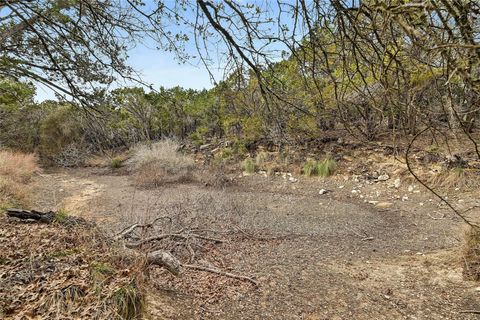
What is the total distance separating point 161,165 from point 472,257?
10.1m

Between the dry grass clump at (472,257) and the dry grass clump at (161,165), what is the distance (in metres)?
8.43

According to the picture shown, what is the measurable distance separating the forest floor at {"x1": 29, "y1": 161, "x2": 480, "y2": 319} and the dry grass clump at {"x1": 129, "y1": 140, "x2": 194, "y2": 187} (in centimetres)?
150

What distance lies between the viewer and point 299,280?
3879mm

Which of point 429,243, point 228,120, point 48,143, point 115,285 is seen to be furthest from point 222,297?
point 48,143

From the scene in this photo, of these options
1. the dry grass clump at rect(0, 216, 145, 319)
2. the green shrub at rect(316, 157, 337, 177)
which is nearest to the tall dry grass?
the dry grass clump at rect(0, 216, 145, 319)

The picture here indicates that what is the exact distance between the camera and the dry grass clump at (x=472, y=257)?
3.47 meters

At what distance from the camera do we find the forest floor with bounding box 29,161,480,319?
10.6ft

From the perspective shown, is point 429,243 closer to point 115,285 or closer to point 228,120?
point 115,285

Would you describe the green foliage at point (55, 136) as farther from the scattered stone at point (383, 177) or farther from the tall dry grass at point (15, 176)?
the scattered stone at point (383, 177)

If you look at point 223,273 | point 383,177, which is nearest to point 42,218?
point 223,273

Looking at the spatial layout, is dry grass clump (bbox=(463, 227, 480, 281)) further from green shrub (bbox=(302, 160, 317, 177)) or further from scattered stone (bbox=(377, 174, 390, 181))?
green shrub (bbox=(302, 160, 317, 177))

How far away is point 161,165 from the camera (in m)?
11.9

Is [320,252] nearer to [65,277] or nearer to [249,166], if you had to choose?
[65,277]

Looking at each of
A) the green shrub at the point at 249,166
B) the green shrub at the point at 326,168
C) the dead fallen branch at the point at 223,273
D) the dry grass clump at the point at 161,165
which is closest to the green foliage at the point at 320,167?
the green shrub at the point at 326,168
